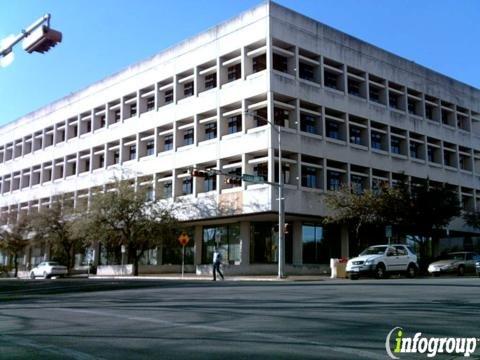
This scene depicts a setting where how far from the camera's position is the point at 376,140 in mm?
49844

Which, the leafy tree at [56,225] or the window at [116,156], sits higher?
the window at [116,156]

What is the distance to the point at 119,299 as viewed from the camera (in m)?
18.2

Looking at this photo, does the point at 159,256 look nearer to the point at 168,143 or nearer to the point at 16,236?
the point at 168,143

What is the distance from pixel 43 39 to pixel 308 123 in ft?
112

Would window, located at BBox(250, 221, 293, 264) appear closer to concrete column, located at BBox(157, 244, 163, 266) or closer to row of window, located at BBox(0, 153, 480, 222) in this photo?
row of window, located at BBox(0, 153, 480, 222)

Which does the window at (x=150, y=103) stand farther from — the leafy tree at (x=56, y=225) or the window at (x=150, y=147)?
the leafy tree at (x=56, y=225)

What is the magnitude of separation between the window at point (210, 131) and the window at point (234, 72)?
4.01m

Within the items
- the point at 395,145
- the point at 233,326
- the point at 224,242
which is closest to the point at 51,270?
the point at 224,242

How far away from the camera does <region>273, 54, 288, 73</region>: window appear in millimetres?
44031

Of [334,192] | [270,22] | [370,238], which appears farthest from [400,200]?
[270,22]

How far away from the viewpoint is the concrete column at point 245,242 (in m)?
43.5

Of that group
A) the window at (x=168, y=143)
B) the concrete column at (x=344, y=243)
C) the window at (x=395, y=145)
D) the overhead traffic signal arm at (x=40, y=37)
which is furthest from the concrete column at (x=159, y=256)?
the overhead traffic signal arm at (x=40, y=37)

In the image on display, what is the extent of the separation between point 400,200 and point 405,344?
32538 millimetres

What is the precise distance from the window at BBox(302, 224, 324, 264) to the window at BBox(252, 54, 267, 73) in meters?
12.9
